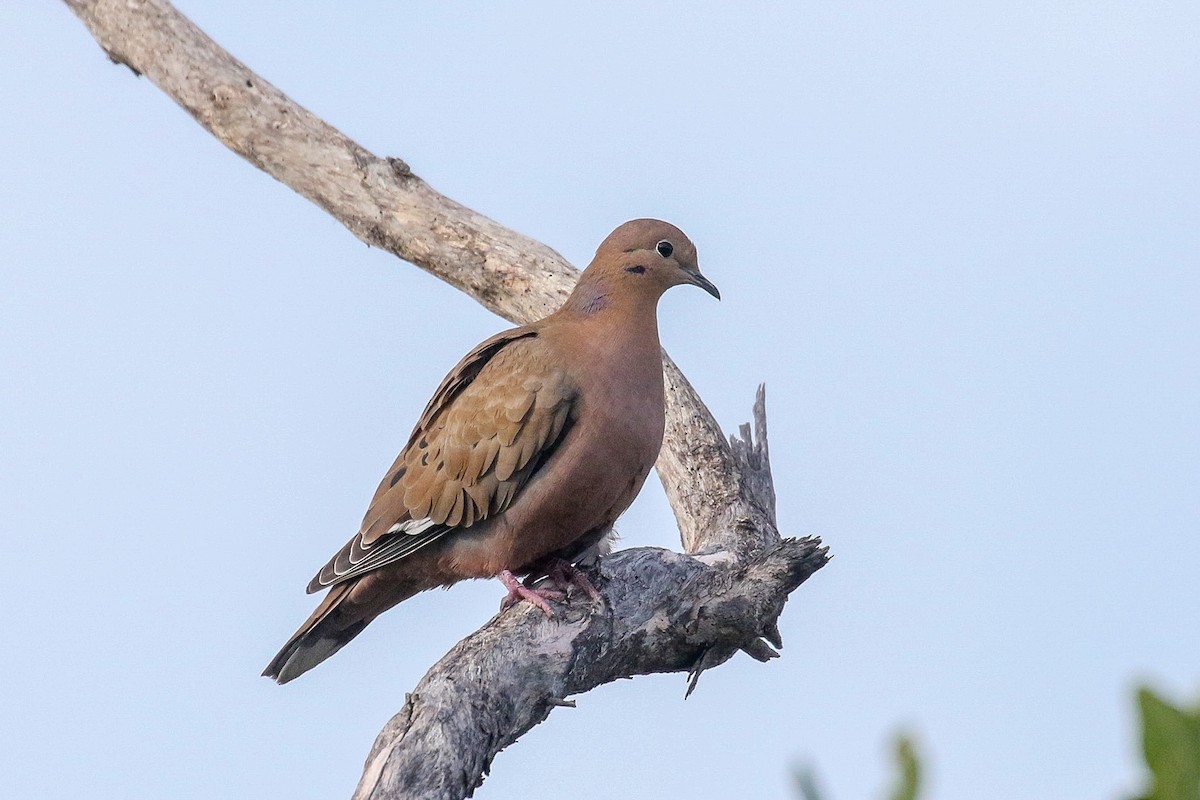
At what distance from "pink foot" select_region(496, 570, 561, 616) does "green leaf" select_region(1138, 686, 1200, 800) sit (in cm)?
379

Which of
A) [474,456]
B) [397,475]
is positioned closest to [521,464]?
[474,456]

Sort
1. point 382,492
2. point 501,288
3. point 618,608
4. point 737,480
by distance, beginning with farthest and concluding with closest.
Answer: point 501,288
point 737,480
point 382,492
point 618,608

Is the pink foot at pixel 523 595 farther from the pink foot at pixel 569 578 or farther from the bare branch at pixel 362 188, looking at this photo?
the bare branch at pixel 362 188

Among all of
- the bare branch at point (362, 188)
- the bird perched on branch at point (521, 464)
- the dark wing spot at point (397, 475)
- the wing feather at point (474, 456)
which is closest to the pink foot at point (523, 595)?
the bird perched on branch at point (521, 464)

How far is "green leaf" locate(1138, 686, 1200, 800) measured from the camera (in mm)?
719

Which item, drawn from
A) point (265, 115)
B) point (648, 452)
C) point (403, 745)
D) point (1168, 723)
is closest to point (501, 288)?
point (265, 115)

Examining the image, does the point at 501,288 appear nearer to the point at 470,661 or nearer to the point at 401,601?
the point at 401,601

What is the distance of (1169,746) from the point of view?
2.40 feet

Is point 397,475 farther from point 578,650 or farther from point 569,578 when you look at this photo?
point 578,650

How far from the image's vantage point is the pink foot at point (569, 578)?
15.1ft

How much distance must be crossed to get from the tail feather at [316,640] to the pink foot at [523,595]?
2.04ft

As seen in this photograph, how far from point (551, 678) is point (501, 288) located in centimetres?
257

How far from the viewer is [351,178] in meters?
6.42

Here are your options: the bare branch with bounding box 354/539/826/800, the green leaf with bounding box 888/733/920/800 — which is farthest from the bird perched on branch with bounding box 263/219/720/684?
the green leaf with bounding box 888/733/920/800
